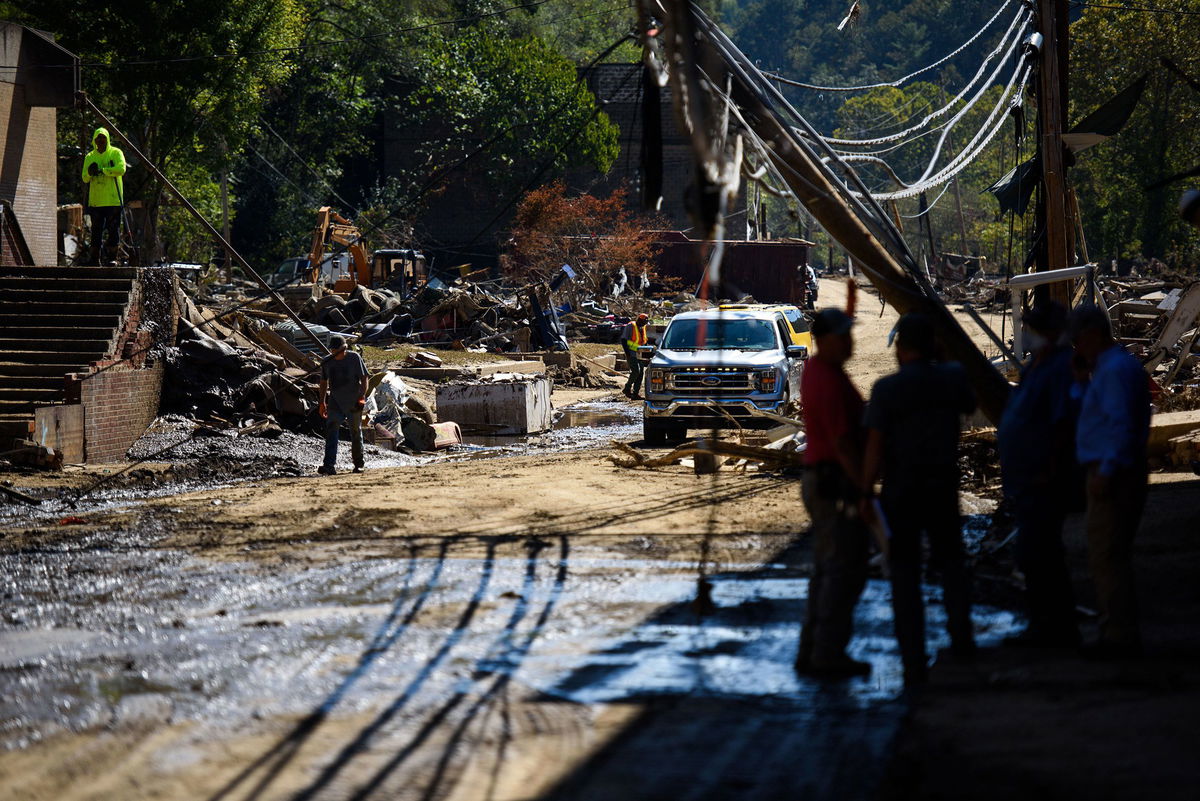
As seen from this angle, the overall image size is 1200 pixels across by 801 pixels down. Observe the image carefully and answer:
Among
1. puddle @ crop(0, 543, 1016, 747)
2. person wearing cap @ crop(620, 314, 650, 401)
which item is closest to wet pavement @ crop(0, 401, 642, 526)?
puddle @ crop(0, 543, 1016, 747)

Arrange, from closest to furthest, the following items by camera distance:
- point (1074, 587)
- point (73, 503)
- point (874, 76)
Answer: point (1074, 587), point (73, 503), point (874, 76)

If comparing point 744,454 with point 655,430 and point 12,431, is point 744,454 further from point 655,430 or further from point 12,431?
point 12,431

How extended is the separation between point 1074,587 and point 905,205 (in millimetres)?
84056

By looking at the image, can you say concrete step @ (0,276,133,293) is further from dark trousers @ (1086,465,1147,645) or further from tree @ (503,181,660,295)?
tree @ (503,181,660,295)

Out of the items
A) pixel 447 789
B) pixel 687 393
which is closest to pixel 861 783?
pixel 447 789

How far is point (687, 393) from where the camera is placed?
18719 mm

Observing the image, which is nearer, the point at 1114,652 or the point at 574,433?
the point at 1114,652

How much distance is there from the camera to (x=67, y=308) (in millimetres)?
18609

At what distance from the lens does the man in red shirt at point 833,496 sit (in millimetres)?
6797

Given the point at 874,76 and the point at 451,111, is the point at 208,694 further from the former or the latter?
the point at 874,76

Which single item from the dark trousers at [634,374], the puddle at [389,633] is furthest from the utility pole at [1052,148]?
the dark trousers at [634,374]

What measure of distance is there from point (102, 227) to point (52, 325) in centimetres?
267

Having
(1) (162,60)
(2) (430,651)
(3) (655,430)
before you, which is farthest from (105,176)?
(1) (162,60)

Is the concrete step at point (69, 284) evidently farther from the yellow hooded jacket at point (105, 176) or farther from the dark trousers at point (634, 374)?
the dark trousers at point (634, 374)
